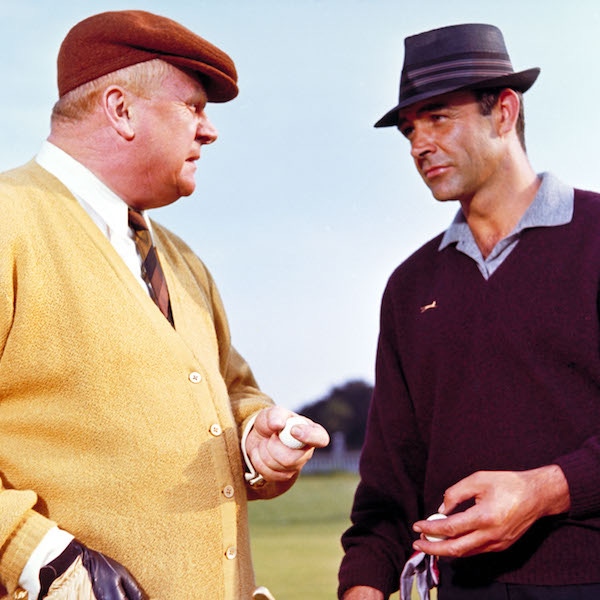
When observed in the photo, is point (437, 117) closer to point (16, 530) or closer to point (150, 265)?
point (150, 265)

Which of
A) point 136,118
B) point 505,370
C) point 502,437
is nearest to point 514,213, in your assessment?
point 505,370

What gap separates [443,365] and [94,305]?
1.01 meters

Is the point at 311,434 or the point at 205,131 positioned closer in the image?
the point at 311,434

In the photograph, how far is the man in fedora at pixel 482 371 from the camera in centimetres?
235

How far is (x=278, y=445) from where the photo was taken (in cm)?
218

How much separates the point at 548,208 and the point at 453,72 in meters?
0.54

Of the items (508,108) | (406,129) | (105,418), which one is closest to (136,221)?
(105,418)

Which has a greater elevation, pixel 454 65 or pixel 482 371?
pixel 454 65

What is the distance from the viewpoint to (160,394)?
2.19 meters

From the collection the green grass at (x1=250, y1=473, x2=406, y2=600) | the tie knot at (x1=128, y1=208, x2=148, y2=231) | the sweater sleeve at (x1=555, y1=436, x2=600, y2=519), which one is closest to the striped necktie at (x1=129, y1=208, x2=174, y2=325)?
the tie knot at (x1=128, y1=208, x2=148, y2=231)

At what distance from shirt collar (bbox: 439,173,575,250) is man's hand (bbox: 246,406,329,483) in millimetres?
928

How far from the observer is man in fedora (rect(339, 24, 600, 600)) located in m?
2.35

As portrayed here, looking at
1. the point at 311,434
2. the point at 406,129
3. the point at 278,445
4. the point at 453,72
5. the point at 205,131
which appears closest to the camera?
the point at 311,434

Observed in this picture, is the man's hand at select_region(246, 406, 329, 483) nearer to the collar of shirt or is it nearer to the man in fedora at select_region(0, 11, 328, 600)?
the man in fedora at select_region(0, 11, 328, 600)
